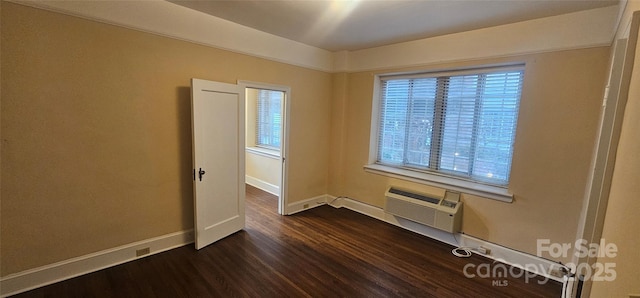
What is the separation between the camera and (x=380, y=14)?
8.41 feet

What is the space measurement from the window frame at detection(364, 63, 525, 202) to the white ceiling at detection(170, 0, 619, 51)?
0.47 meters

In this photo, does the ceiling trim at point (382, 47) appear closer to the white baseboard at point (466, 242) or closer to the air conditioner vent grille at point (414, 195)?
the air conditioner vent grille at point (414, 195)

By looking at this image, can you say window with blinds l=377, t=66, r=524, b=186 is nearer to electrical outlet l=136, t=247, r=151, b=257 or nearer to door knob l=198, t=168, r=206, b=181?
door knob l=198, t=168, r=206, b=181

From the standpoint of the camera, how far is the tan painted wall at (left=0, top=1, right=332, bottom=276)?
2.00 metres

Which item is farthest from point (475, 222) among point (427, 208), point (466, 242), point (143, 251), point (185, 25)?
point (185, 25)

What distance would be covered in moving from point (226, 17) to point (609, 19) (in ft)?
11.5

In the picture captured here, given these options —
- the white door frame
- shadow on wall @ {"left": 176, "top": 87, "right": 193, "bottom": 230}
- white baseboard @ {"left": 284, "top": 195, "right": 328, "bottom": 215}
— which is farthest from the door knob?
white baseboard @ {"left": 284, "top": 195, "right": 328, "bottom": 215}

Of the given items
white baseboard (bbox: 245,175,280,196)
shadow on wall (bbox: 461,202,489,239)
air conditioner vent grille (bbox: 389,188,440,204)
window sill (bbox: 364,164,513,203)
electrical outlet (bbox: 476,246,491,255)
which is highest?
window sill (bbox: 364,164,513,203)

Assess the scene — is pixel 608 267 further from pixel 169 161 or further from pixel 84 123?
pixel 84 123

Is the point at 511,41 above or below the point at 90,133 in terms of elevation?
above

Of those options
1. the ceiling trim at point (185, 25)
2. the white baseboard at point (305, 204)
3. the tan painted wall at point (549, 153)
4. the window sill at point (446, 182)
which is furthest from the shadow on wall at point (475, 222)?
the ceiling trim at point (185, 25)

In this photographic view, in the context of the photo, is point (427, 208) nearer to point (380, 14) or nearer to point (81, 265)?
point (380, 14)

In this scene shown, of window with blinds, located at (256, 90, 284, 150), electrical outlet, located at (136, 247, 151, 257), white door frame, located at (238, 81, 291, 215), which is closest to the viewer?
electrical outlet, located at (136, 247, 151, 257)

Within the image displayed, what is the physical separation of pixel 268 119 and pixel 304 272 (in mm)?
3520
